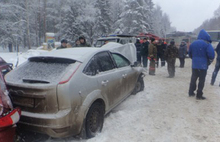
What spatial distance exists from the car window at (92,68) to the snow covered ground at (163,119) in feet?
3.95

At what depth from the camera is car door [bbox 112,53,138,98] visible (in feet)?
15.2

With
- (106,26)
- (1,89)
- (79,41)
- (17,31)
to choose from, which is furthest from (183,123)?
(17,31)

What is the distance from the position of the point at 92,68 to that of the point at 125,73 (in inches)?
58.1

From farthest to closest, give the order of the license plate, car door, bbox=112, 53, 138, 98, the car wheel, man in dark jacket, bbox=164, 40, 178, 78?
1. man in dark jacket, bbox=164, 40, 178, 78
2. car door, bbox=112, 53, 138, 98
3. the car wheel
4. the license plate

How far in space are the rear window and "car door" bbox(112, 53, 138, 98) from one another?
163 centimetres

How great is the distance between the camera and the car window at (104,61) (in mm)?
3814

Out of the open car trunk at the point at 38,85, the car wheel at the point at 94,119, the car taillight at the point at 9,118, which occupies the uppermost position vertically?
the open car trunk at the point at 38,85

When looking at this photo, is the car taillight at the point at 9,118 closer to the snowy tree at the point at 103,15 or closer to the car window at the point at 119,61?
the car window at the point at 119,61

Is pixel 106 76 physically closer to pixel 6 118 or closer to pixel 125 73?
pixel 125 73

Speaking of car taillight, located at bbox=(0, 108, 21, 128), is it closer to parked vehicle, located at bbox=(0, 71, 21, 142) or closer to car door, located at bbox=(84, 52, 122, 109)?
parked vehicle, located at bbox=(0, 71, 21, 142)

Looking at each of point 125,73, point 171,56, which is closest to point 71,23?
point 171,56

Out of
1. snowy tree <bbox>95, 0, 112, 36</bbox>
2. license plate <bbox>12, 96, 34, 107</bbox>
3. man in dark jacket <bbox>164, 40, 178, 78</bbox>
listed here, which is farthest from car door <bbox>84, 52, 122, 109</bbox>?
snowy tree <bbox>95, 0, 112, 36</bbox>

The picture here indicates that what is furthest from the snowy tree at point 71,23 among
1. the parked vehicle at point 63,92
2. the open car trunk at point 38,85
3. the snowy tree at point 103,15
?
the open car trunk at point 38,85

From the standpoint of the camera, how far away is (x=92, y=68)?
11.5ft
